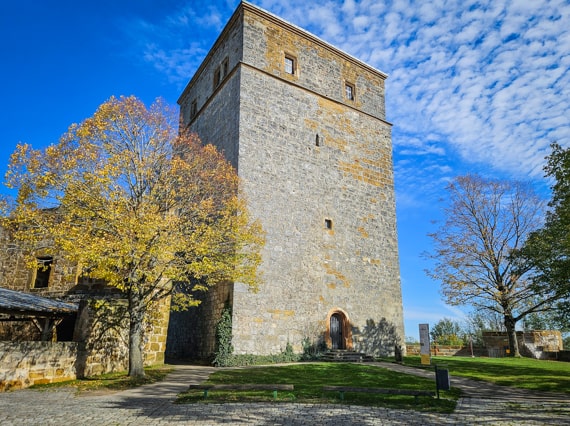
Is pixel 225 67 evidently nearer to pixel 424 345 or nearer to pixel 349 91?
pixel 349 91

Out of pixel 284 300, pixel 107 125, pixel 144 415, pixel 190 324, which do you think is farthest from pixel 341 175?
pixel 144 415

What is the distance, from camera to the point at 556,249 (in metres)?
18.1

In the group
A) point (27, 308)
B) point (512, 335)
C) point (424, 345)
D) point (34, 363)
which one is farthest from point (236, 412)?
point (512, 335)

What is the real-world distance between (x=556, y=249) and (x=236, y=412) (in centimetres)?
1658

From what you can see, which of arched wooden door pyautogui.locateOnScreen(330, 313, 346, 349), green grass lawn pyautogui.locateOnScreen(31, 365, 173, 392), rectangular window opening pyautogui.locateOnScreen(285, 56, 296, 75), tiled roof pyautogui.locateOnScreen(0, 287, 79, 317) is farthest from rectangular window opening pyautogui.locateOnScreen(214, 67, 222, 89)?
green grass lawn pyautogui.locateOnScreen(31, 365, 173, 392)

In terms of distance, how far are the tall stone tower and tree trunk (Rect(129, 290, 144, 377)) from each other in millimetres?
4246

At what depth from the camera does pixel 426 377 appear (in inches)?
514

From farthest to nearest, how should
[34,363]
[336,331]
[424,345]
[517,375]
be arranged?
1. [336,331]
2. [517,375]
3. [34,363]
4. [424,345]

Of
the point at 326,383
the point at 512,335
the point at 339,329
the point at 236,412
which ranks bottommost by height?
the point at 236,412

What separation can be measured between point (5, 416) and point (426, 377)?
1109 centimetres

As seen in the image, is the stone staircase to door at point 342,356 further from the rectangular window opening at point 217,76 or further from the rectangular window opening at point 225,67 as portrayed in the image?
the rectangular window opening at point 217,76

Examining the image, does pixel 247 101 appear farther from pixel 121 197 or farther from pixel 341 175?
pixel 121 197

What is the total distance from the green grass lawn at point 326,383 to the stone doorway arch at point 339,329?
10.9ft

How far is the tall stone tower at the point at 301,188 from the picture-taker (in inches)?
694
